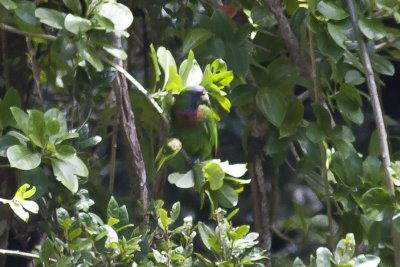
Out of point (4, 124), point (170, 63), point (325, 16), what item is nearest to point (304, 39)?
point (325, 16)

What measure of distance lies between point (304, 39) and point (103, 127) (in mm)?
444

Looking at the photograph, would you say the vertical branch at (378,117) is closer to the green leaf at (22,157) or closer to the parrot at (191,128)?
the parrot at (191,128)

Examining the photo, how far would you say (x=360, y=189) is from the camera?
154cm

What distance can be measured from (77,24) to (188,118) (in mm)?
288

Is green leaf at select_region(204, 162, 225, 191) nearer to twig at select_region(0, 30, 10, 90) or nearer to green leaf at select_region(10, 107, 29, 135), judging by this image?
green leaf at select_region(10, 107, 29, 135)

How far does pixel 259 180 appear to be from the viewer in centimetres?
186

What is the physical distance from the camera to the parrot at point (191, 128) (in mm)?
1420

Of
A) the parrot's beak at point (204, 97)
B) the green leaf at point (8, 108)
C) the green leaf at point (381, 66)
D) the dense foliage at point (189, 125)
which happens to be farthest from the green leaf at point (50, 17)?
the green leaf at point (381, 66)

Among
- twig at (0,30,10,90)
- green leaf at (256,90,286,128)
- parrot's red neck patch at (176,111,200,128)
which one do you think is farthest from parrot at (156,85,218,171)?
twig at (0,30,10,90)

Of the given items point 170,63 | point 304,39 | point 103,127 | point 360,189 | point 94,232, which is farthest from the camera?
point 103,127

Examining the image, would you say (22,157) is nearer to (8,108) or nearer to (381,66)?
(8,108)

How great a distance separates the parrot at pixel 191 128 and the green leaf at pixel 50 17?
0.71 feet

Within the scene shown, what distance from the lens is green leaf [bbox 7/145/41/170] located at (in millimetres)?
1229

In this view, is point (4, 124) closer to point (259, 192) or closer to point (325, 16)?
point (325, 16)
